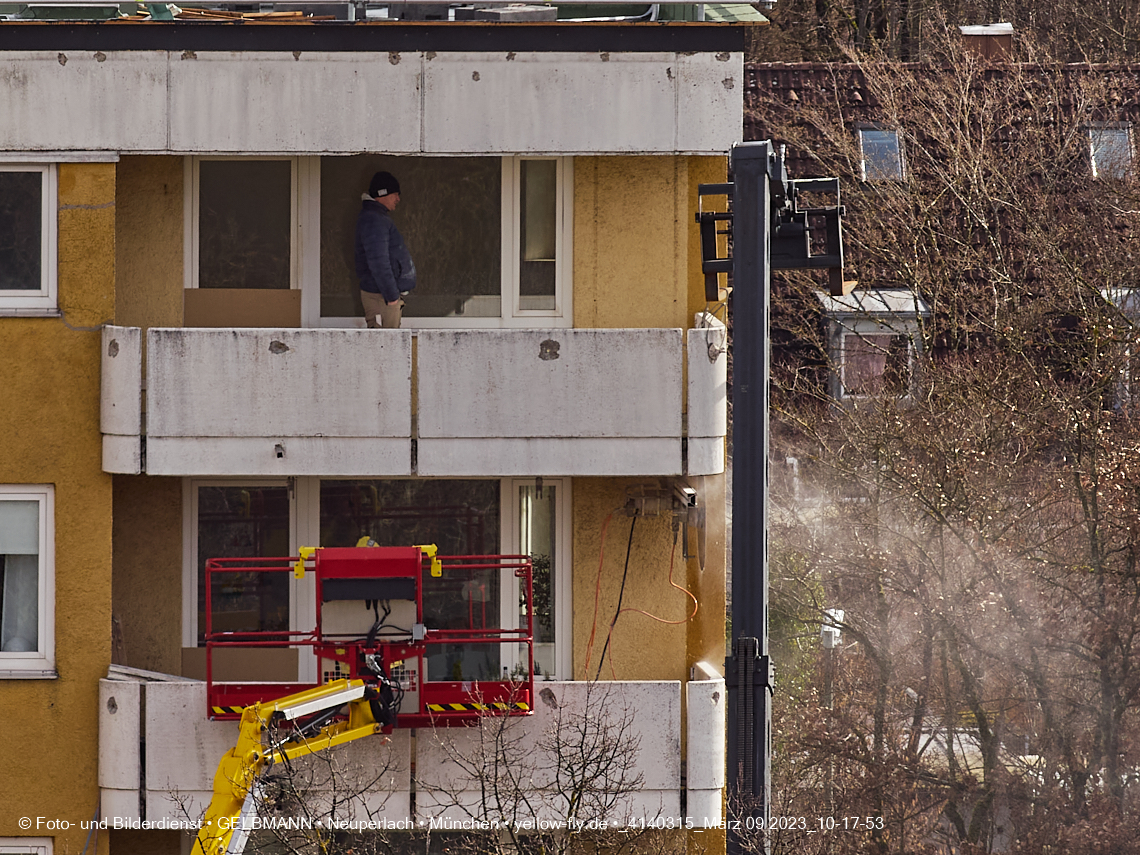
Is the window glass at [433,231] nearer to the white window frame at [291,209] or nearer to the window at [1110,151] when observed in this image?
the white window frame at [291,209]

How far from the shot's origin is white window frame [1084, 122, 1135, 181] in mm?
28359

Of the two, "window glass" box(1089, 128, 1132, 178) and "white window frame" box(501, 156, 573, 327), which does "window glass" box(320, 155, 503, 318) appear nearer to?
"white window frame" box(501, 156, 573, 327)

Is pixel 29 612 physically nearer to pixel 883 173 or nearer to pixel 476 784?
pixel 476 784

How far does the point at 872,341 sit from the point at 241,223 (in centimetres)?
1731

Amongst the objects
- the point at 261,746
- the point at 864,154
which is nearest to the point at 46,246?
the point at 261,746

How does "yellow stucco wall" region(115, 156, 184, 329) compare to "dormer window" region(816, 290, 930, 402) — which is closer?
"yellow stucco wall" region(115, 156, 184, 329)

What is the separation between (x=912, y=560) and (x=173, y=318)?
15.6 metres

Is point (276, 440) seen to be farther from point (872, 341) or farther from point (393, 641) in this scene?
point (872, 341)

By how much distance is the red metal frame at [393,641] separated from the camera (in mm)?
11680

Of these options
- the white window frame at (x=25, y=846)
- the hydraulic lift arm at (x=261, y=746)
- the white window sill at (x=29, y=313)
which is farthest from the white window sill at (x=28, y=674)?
the white window sill at (x=29, y=313)

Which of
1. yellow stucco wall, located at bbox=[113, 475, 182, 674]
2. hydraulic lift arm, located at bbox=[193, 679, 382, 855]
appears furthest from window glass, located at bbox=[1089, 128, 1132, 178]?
hydraulic lift arm, located at bbox=[193, 679, 382, 855]

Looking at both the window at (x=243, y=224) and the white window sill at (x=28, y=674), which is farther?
the window at (x=243, y=224)

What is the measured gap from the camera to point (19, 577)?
12.8 meters

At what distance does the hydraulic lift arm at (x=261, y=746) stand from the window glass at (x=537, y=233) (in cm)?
398
